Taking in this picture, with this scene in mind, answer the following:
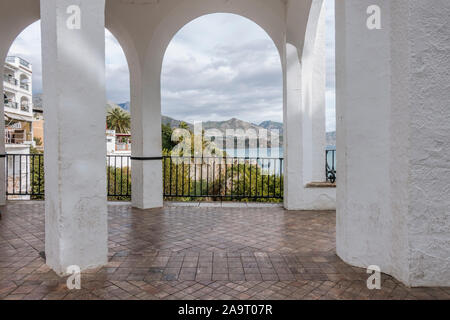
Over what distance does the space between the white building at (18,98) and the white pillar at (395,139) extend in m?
30.1

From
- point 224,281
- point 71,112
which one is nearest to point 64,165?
point 71,112

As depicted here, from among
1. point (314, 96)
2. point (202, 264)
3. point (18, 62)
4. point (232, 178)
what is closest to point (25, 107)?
point (18, 62)

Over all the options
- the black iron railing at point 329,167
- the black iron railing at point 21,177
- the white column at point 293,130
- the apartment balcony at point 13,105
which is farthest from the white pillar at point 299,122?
the apartment balcony at point 13,105

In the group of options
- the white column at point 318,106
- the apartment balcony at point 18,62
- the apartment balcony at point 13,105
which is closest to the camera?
the white column at point 318,106

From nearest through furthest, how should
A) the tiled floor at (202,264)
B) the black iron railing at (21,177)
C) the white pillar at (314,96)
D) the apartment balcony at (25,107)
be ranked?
1. the tiled floor at (202,264)
2. the white pillar at (314,96)
3. the black iron railing at (21,177)
4. the apartment balcony at (25,107)

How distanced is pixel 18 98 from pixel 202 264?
40191mm

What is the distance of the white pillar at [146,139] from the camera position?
19.0 feet

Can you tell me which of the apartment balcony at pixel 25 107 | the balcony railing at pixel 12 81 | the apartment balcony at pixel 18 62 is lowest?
the apartment balcony at pixel 25 107

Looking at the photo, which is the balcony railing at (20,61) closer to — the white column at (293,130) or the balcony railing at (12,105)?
the balcony railing at (12,105)

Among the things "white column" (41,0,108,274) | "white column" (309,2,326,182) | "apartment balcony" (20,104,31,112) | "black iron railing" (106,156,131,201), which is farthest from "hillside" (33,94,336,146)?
"white column" (41,0,108,274)

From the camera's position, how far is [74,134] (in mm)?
2709

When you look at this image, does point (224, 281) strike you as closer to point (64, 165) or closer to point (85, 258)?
point (85, 258)

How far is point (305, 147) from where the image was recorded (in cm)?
595

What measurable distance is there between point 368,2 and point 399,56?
680 millimetres
